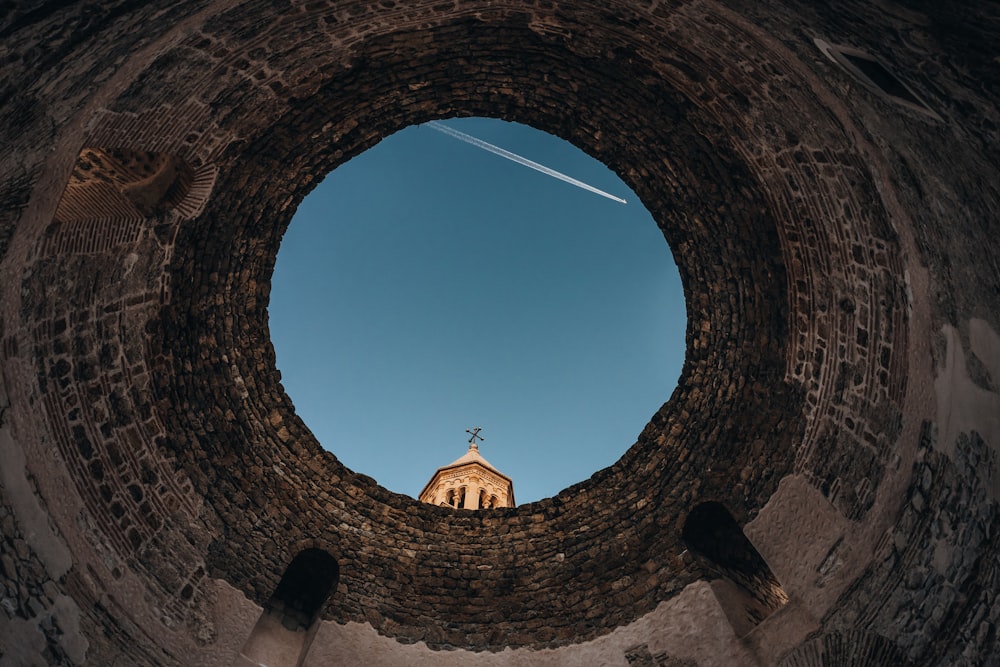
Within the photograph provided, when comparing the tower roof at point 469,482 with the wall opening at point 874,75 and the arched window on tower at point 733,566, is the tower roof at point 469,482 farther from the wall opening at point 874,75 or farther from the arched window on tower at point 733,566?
the wall opening at point 874,75

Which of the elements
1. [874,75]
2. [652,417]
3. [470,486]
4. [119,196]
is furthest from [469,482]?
[874,75]

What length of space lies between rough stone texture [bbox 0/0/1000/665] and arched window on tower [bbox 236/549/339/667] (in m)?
0.24

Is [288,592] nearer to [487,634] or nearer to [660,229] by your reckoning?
[487,634]

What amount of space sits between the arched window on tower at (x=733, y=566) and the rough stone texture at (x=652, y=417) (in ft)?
0.65

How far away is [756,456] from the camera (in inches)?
296

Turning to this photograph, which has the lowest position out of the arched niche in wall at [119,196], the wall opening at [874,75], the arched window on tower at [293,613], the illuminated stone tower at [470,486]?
the wall opening at [874,75]

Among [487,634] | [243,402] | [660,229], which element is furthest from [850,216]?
[243,402]

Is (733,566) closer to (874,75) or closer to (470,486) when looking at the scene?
(874,75)

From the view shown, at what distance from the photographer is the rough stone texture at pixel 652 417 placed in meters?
5.12

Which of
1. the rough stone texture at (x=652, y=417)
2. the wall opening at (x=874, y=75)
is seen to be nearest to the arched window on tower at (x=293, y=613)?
the rough stone texture at (x=652, y=417)

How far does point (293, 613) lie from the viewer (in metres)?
7.65

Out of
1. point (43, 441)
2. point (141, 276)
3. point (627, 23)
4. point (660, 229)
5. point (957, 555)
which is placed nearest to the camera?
point (957, 555)

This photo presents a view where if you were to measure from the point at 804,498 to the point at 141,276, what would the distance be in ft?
22.5

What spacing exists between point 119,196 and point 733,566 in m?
7.33
